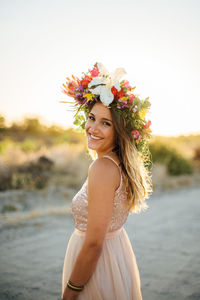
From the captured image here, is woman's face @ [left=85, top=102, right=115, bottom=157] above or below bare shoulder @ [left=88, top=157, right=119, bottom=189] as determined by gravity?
above

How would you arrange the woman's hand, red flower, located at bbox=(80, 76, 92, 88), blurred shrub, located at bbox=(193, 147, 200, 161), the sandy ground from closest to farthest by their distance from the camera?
1. the woman's hand
2. red flower, located at bbox=(80, 76, 92, 88)
3. the sandy ground
4. blurred shrub, located at bbox=(193, 147, 200, 161)

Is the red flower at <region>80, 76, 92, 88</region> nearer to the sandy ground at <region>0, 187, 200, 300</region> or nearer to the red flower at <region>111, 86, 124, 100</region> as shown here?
the red flower at <region>111, 86, 124, 100</region>

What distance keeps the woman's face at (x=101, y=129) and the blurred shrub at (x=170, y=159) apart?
1238 cm

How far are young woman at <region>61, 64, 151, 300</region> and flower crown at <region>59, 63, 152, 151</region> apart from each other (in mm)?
32

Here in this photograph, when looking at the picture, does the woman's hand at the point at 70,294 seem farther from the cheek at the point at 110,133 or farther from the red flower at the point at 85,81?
the red flower at the point at 85,81

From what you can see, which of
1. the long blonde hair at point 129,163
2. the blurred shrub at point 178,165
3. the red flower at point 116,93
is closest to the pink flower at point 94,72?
the red flower at point 116,93

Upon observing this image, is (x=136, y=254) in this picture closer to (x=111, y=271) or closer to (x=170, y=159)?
(x=111, y=271)

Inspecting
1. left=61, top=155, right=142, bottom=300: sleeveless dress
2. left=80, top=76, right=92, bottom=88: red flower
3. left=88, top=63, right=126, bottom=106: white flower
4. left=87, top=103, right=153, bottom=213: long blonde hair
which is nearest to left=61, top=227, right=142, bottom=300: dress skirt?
left=61, top=155, right=142, bottom=300: sleeveless dress

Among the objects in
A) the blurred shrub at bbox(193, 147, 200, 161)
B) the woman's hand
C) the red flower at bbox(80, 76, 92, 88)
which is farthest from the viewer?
the blurred shrub at bbox(193, 147, 200, 161)

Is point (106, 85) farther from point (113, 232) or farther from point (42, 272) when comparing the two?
point (42, 272)

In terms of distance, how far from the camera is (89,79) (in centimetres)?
207

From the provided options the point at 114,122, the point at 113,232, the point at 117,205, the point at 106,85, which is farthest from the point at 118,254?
the point at 106,85

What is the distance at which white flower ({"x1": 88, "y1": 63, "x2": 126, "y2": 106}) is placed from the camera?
6.05ft

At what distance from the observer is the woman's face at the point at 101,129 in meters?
1.89
